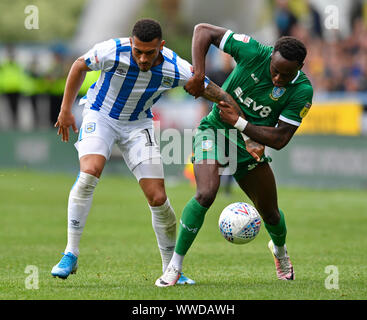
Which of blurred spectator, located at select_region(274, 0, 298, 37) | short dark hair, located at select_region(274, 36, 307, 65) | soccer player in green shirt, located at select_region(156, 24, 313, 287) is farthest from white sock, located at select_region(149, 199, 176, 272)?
blurred spectator, located at select_region(274, 0, 298, 37)

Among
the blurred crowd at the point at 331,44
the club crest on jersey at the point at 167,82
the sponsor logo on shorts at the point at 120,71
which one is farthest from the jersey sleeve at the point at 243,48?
the blurred crowd at the point at 331,44

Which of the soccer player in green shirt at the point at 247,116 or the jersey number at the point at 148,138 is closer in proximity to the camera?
the soccer player in green shirt at the point at 247,116

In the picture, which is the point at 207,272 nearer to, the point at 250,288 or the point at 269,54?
the point at 250,288

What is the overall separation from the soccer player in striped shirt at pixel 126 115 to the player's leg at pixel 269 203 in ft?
2.67

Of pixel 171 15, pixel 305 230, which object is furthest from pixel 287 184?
pixel 171 15

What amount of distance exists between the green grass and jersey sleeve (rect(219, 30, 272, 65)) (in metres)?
2.09

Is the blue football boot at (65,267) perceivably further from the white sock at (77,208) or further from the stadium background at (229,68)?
the stadium background at (229,68)

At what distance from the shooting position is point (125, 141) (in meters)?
7.66

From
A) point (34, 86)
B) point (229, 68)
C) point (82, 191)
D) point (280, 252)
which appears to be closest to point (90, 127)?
point (82, 191)

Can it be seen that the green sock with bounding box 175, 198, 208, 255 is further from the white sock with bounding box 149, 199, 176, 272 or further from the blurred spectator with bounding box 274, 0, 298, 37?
the blurred spectator with bounding box 274, 0, 298, 37

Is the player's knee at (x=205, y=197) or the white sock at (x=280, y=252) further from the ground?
the player's knee at (x=205, y=197)

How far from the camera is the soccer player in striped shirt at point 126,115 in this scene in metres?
7.20

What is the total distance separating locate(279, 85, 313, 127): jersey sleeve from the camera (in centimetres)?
755

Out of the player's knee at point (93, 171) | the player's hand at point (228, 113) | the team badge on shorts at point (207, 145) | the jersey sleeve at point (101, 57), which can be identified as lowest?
the player's knee at point (93, 171)
